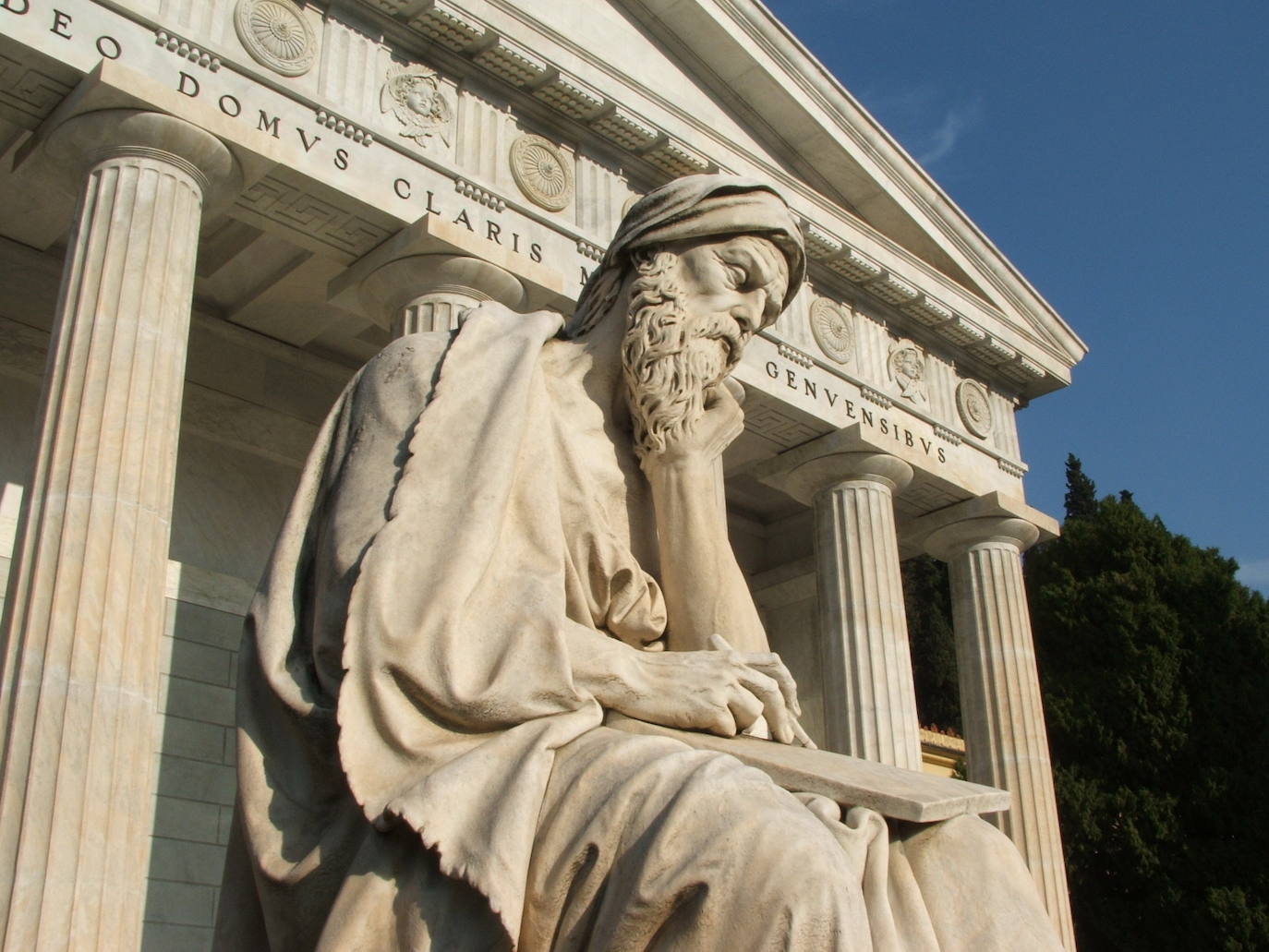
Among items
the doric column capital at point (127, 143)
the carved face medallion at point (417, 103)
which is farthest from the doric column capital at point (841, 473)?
the doric column capital at point (127, 143)

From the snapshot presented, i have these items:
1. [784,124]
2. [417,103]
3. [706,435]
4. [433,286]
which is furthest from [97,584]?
[784,124]

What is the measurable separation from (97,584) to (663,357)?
21.9 feet

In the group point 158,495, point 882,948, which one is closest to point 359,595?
point 882,948

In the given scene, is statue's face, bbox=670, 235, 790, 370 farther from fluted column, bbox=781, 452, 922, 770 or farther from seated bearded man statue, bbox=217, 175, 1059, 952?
fluted column, bbox=781, 452, 922, 770

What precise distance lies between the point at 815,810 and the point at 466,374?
39.3 inches

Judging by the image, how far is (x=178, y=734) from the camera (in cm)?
1304

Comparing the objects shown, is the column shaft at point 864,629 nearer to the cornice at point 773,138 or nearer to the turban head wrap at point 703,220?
the cornice at point 773,138

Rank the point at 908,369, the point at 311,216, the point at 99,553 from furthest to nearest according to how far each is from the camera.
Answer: the point at 908,369
the point at 311,216
the point at 99,553

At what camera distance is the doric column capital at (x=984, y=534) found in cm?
1792

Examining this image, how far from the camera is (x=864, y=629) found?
1566 cm

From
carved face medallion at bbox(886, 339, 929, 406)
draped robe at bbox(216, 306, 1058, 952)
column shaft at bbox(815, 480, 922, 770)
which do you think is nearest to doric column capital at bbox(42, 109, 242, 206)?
column shaft at bbox(815, 480, 922, 770)

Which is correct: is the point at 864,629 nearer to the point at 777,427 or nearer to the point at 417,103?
the point at 777,427

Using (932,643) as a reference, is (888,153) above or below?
above

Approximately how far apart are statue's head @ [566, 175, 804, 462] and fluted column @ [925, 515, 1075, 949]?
537 inches
